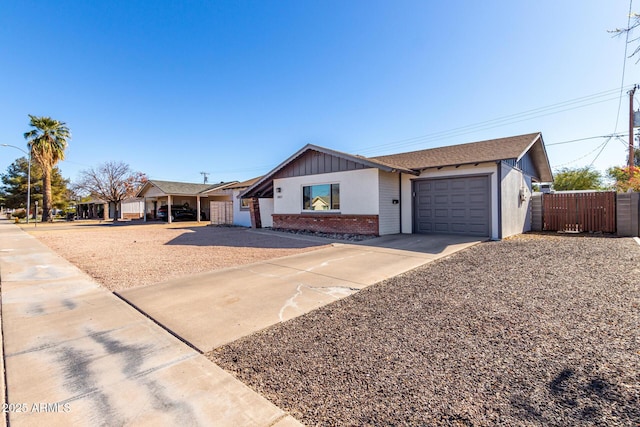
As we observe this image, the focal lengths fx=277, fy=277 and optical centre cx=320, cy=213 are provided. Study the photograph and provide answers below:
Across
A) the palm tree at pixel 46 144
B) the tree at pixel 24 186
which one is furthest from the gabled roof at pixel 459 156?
the tree at pixel 24 186

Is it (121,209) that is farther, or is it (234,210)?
(121,209)

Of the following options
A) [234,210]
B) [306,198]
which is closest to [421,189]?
[306,198]

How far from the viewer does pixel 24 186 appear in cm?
3731

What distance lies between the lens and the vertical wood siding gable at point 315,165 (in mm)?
12258

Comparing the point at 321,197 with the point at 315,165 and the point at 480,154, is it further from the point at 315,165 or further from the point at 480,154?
the point at 480,154

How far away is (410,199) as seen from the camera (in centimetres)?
1222

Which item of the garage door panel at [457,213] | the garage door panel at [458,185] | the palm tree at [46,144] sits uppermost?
the palm tree at [46,144]

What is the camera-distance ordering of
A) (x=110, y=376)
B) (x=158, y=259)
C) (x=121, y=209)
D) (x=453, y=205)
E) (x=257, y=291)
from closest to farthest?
(x=110, y=376) → (x=257, y=291) → (x=158, y=259) → (x=453, y=205) → (x=121, y=209)

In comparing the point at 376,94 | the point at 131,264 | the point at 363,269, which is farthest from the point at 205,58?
the point at 363,269

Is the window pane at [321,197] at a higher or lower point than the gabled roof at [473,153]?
lower

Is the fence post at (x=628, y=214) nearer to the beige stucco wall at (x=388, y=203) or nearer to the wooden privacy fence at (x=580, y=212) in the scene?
the wooden privacy fence at (x=580, y=212)

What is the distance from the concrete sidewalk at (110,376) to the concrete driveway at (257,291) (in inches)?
12.2

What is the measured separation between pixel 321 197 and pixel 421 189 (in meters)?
4.56

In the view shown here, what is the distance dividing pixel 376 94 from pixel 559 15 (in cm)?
889
